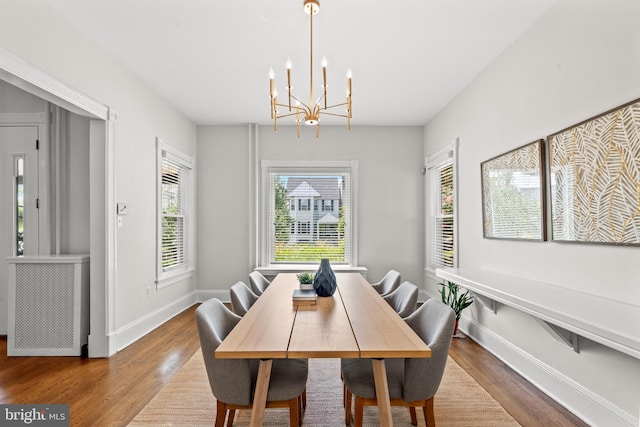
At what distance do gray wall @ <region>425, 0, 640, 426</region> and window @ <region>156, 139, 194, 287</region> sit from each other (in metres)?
3.59

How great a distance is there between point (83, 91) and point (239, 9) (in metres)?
1.52

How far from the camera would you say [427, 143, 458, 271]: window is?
4570 mm

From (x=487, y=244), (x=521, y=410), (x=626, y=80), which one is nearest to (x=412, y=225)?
(x=487, y=244)

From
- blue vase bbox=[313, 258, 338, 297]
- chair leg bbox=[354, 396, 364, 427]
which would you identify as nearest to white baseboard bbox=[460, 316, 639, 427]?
chair leg bbox=[354, 396, 364, 427]

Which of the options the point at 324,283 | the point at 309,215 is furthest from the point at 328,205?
the point at 324,283

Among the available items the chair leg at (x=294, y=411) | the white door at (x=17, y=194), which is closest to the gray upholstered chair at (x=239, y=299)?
the chair leg at (x=294, y=411)

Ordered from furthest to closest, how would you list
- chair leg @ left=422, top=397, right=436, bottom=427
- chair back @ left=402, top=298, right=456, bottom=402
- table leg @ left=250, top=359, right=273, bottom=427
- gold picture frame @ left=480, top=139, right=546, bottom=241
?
1. gold picture frame @ left=480, top=139, right=546, bottom=241
2. chair leg @ left=422, top=397, right=436, bottom=427
3. chair back @ left=402, top=298, right=456, bottom=402
4. table leg @ left=250, top=359, right=273, bottom=427

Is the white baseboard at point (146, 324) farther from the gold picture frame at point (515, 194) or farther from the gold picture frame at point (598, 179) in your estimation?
the gold picture frame at point (598, 179)

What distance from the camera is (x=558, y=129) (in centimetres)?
260

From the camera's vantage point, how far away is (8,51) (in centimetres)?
234

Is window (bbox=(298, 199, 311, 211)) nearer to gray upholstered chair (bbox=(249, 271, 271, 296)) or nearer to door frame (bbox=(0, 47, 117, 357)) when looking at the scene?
gray upholstered chair (bbox=(249, 271, 271, 296))

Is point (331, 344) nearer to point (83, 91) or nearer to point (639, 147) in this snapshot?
point (639, 147)

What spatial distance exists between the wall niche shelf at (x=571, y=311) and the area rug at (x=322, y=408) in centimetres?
70

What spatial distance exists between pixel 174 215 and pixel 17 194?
1.64 meters
